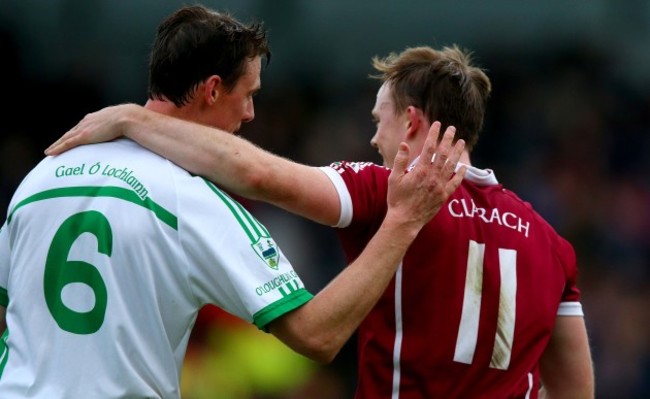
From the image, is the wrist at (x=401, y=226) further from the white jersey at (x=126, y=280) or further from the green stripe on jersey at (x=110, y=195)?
the green stripe on jersey at (x=110, y=195)

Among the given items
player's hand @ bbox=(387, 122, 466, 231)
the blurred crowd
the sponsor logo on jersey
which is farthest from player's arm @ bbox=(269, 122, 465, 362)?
the blurred crowd

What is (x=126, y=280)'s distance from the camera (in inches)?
121

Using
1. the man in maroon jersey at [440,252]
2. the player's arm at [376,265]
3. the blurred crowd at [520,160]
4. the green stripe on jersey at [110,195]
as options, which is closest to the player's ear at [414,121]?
the man in maroon jersey at [440,252]

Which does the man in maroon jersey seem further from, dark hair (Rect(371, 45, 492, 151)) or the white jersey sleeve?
the white jersey sleeve

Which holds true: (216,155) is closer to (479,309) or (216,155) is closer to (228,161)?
(228,161)

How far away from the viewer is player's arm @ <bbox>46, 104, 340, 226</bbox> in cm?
324

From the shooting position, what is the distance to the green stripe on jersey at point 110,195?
3061 mm

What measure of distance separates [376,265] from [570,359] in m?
1.10

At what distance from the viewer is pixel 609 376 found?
9211 mm

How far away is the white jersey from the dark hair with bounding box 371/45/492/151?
97cm

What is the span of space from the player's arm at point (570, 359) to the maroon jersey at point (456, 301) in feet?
0.43

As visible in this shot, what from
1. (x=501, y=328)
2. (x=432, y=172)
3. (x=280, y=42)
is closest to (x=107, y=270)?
(x=432, y=172)

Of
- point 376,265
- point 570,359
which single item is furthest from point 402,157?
point 570,359

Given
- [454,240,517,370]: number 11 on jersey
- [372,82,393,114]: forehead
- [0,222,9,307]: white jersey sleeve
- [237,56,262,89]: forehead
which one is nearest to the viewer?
[0,222,9,307]: white jersey sleeve
